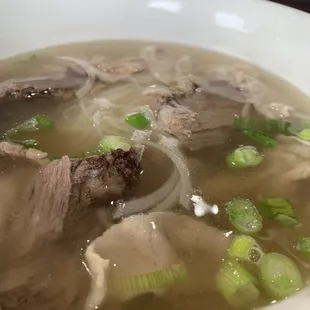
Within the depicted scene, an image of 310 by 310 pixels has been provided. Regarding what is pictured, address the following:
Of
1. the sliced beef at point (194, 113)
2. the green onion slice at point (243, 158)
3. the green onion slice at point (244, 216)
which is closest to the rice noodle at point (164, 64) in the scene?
the sliced beef at point (194, 113)

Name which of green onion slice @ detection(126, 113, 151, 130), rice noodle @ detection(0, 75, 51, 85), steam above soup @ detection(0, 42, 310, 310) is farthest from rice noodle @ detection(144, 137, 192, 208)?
rice noodle @ detection(0, 75, 51, 85)

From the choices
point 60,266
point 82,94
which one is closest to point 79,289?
point 60,266

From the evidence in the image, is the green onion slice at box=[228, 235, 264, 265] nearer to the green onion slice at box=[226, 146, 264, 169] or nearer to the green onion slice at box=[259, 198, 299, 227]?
the green onion slice at box=[259, 198, 299, 227]

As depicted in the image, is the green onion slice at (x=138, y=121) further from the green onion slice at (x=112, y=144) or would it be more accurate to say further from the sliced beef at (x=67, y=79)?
the sliced beef at (x=67, y=79)

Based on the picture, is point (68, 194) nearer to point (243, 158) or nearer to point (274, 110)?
point (243, 158)

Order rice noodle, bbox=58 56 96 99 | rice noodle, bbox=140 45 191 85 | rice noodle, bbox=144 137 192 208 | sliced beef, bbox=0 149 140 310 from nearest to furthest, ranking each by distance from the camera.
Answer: sliced beef, bbox=0 149 140 310
rice noodle, bbox=144 137 192 208
rice noodle, bbox=58 56 96 99
rice noodle, bbox=140 45 191 85

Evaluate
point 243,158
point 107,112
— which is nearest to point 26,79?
point 107,112
